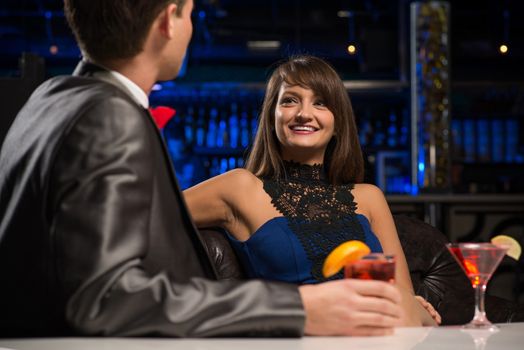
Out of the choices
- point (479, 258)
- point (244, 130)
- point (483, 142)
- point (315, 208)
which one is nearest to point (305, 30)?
point (244, 130)

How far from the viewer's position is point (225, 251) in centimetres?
287

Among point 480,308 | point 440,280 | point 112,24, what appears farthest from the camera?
point 440,280

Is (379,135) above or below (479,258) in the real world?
below

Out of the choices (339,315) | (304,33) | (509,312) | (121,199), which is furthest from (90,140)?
(304,33)

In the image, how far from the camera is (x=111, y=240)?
3.93 ft

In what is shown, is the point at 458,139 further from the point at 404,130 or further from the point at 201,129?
the point at 201,129

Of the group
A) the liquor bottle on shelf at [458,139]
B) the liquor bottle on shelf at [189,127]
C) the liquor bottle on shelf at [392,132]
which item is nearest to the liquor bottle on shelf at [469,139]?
the liquor bottle on shelf at [458,139]

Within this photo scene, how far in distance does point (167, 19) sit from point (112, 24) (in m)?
0.10

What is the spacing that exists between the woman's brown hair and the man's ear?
1449 mm

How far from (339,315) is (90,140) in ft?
1.55

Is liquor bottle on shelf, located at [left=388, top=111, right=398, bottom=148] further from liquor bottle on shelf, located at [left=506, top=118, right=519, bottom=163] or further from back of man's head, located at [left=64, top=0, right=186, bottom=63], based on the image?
back of man's head, located at [left=64, top=0, right=186, bottom=63]

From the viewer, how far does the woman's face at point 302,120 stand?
2.83 meters

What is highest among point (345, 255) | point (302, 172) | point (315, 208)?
point (345, 255)

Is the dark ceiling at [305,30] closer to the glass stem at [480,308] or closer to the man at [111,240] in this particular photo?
the glass stem at [480,308]
